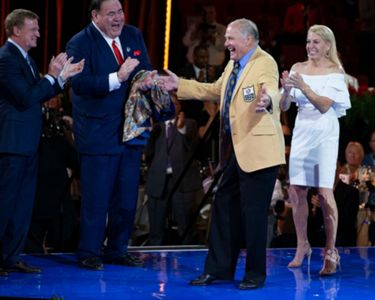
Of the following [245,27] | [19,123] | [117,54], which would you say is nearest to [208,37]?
[117,54]

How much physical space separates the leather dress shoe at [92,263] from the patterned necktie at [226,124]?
A: 1.20 m

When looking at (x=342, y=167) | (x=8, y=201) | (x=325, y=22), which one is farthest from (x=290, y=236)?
(x=325, y=22)

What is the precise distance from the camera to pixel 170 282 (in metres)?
6.57

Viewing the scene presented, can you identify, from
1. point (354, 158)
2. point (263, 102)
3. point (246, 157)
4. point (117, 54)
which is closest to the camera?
point (263, 102)

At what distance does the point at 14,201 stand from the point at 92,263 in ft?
2.36

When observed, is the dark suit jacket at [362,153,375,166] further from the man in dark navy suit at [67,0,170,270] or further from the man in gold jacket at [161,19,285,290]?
the man in gold jacket at [161,19,285,290]

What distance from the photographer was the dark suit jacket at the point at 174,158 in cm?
949

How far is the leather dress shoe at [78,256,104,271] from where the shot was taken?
6984 mm

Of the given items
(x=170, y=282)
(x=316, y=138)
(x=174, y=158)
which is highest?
(x=316, y=138)

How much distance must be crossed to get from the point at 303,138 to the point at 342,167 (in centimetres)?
258

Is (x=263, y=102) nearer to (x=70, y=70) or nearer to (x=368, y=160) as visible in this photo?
(x=70, y=70)

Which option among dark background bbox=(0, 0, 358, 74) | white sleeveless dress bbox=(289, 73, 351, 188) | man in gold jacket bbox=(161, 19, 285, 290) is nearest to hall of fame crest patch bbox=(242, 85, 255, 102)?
Result: man in gold jacket bbox=(161, 19, 285, 290)

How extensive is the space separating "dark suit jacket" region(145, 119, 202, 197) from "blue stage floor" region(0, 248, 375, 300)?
1846mm

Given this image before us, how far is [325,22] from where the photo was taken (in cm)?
1255
